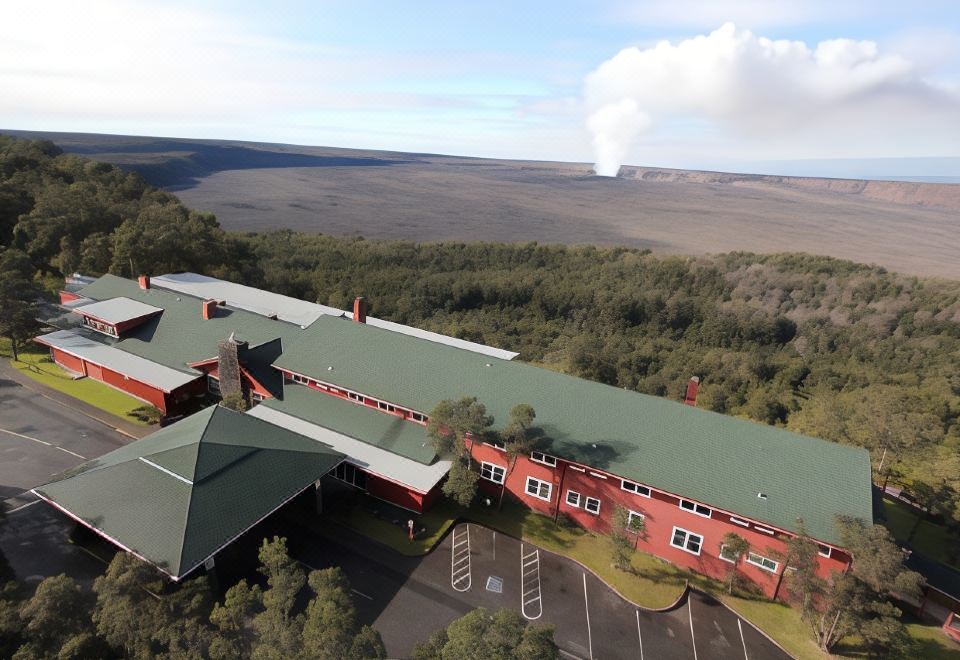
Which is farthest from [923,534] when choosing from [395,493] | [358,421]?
[358,421]

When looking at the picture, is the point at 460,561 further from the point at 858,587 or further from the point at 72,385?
the point at 72,385

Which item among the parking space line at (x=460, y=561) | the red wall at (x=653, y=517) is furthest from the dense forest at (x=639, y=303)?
the parking space line at (x=460, y=561)

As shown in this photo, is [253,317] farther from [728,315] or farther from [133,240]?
[728,315]

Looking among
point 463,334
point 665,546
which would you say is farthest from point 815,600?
point 463,334

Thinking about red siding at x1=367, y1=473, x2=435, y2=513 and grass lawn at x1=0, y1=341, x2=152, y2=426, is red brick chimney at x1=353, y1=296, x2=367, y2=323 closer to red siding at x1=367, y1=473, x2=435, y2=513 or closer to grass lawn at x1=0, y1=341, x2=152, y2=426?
red siding at x1=367, y1=473, x2=435, y2=513

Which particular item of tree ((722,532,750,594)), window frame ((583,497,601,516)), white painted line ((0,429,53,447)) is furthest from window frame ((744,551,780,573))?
white painted line ((0,429,53,447))
